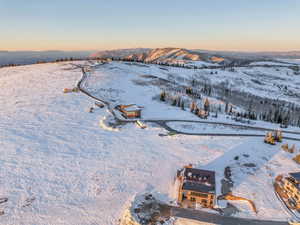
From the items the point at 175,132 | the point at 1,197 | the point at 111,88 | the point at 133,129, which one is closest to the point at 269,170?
the point at 175,132

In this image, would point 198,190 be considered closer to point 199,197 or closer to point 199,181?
point 199,197

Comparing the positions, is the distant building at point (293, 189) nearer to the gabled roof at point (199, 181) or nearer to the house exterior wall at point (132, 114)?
the gabled roof at point (199, 181)

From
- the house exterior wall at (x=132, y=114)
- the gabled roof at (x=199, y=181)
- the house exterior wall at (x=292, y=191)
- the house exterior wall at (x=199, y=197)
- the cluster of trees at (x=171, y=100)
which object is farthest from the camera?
the cluster of trees at (x=171, y=100)

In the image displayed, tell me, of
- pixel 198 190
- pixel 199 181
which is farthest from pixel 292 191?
pixel 198 190

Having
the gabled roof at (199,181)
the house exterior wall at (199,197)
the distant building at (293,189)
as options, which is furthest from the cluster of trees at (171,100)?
the house exterior wall at (199,197)

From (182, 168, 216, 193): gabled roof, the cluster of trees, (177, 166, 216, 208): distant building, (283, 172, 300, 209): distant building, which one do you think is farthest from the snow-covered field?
the cluster of trees

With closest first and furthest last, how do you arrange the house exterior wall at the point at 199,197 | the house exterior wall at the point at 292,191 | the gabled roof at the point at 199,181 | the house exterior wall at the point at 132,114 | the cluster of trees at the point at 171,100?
the house exterior wall at the point at 199,197
the gabled roof at the point at 199,181
the house exterior wall at the point at 292,191
the house exterior wall at the point at 132,114
the cluster of trees at the point at 171,100

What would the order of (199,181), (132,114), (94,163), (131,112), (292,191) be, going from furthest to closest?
(132,114), (131,112), (94,163), (292,191), (199,181)
